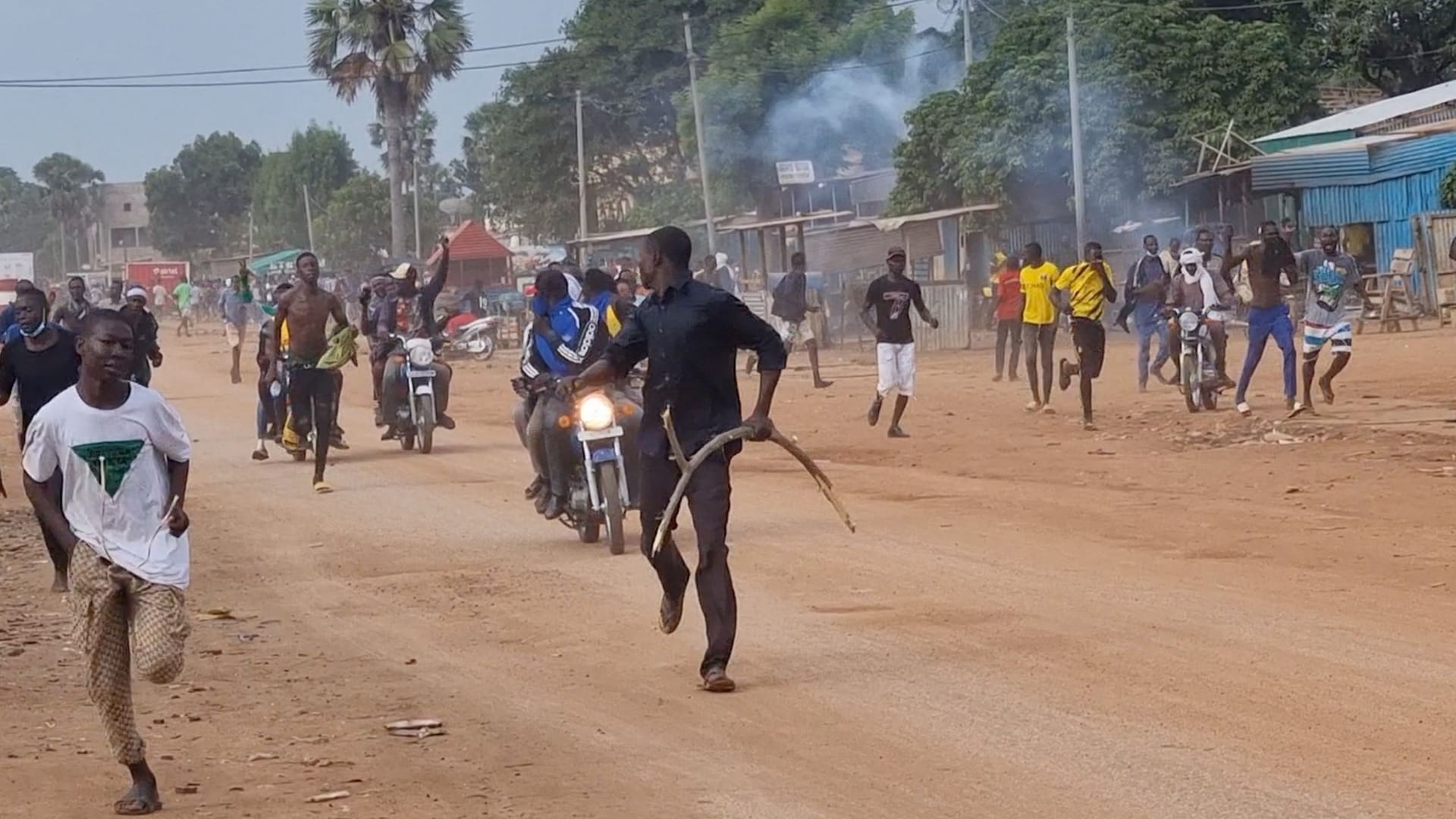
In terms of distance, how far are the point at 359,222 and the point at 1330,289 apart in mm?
78243

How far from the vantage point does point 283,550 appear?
41.9ft

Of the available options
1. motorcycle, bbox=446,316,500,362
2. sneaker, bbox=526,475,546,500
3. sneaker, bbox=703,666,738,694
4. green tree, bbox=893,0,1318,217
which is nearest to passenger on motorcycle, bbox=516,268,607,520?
sneaker, bbox=526,475,546,500

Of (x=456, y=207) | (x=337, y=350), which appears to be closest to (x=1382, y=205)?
(x=337, y=350)

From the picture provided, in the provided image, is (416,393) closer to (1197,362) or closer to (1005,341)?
(1197,362)

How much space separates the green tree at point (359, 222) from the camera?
91.5 meters

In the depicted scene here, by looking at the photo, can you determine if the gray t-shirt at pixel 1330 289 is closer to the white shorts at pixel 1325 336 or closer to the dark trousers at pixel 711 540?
the white shorts at pixel 1325 336

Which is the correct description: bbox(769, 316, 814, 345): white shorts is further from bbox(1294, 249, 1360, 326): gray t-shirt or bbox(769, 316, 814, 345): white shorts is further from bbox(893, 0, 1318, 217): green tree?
bbox(893, 0, 1318, 217): green tree

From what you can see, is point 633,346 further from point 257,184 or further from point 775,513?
point 257,184

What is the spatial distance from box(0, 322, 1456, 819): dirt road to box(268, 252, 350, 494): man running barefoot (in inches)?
20.3

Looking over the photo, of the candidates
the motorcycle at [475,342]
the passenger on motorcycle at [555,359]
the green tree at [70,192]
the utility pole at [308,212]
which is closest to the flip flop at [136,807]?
the passenger on motorcycle at [555,359]

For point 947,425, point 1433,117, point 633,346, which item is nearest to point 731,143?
point 1433,117

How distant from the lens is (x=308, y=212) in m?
101

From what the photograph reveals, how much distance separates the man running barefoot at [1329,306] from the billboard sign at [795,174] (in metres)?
34.4

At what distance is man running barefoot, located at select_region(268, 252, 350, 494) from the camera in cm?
1608
